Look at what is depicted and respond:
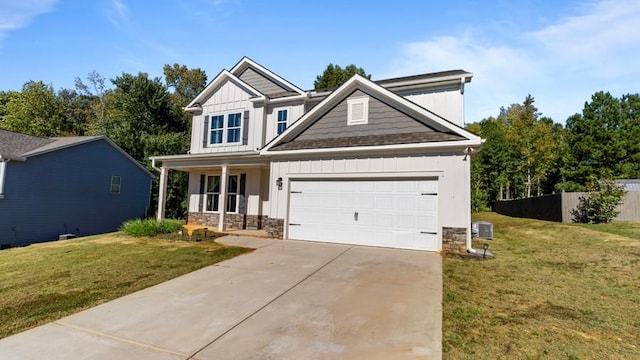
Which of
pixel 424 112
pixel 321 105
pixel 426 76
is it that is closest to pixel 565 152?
pixel 426 76

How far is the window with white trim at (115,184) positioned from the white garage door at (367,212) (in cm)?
1359

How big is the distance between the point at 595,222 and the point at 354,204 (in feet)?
43.3

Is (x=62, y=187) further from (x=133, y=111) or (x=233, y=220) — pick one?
(x=133, y=111)

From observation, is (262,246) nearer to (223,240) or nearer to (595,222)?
(223,240)

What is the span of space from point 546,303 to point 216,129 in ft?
45.4

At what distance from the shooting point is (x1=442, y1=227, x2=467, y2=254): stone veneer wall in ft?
27.5

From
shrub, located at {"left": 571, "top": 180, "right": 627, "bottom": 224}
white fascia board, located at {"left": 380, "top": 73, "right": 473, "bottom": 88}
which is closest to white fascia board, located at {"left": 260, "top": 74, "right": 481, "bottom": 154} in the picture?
white fascia board, located at {"left": 380, "top": 73, "right": 473, "bottom": 88}

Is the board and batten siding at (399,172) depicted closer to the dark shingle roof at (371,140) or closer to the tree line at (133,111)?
the dark shingle roof at (371,140)

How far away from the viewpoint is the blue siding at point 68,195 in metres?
→ 14.0

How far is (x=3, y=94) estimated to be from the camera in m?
34.7

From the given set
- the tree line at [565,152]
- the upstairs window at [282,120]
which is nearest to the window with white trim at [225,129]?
the upstairs window at [282,120]

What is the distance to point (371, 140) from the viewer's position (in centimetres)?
987

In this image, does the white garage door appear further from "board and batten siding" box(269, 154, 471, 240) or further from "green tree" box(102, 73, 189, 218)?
"green tree" box(102, 73, 189, 218)

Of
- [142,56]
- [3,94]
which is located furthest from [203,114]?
[3,94]
